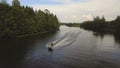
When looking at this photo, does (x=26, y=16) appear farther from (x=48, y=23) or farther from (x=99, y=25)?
(x=99, y=25)

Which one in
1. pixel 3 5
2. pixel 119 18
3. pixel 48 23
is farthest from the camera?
pixel 119 18

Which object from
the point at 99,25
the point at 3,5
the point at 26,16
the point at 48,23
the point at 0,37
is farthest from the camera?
the point at 99,25

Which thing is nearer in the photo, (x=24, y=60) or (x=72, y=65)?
(x=72, y=65)

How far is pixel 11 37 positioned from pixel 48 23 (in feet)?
173

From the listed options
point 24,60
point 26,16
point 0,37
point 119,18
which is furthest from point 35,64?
point 119,18

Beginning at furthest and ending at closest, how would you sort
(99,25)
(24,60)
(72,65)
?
(99,25) < (24,60) < (72,65)

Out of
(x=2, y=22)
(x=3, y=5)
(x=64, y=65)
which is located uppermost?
(x=3, y=5)

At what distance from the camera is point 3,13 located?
243 ft

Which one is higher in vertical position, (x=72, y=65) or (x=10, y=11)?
(x=10, y=11)

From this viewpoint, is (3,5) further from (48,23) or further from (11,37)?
(48,23)

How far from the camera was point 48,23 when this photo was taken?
408 ft

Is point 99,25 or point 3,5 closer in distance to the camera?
point 3,5

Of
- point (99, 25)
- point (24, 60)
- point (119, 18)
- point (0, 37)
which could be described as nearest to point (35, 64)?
point (24, 60)

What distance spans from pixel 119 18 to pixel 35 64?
4983 inches
